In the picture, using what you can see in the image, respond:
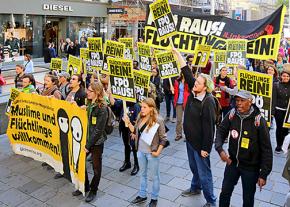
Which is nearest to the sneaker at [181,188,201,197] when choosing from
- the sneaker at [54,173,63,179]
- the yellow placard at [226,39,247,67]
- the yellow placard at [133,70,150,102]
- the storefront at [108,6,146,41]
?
the yellow placard at [133,70,150,102]

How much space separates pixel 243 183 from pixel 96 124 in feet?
7.37

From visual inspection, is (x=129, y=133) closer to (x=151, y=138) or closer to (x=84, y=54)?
(x=151, y=138)

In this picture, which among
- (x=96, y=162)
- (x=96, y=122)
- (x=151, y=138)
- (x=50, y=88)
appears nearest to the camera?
(x=151, y=138)

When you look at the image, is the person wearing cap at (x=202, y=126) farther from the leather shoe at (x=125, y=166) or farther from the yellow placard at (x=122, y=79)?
the leather shoe at (x=125, y=166)

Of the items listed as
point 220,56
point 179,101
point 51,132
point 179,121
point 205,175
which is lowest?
point 179,121

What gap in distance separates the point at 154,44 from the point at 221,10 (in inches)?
1420

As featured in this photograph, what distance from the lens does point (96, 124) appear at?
512 cm

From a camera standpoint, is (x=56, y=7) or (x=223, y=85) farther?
(x=56, y=7)

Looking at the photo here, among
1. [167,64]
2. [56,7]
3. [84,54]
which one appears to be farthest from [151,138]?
[56,7]

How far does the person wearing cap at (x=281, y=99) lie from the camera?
6914mm

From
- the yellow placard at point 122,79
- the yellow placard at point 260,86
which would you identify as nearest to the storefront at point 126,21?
the yellow placard at point 122,79

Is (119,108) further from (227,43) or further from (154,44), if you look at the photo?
(227,43)

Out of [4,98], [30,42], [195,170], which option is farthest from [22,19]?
[195,170]

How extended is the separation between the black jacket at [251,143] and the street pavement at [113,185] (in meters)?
1.32
